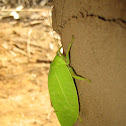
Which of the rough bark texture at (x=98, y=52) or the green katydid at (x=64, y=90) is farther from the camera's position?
the green katydid at (x=64, y=90)

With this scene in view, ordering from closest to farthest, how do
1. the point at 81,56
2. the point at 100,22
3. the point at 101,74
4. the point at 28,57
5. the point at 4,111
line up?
the point at 100,22 → the point at 101,74 → the point at 81,56 → the point at 28,57 → the point at 4,111

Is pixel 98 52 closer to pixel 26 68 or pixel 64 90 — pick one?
pixel 64 90

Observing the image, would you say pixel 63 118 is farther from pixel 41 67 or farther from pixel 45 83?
pixel 41 67

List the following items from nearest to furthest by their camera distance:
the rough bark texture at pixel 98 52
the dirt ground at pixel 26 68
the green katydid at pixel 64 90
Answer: the rough bark texture at pixel 98 52
the green katydid at pixel 64 90
the dirt ground at pixel 26 68

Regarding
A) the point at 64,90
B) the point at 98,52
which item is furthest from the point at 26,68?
the point at 98,52

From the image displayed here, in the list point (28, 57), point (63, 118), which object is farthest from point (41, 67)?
point (63, 118)

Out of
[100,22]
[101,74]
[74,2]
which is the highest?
[74,2]
